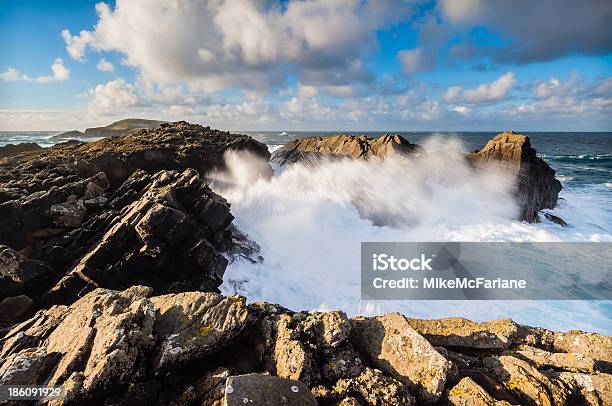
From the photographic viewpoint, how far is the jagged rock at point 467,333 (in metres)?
8.20

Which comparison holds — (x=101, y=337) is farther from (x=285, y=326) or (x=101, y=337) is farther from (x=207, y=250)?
(x=207, y=250)

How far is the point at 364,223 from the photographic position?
3067 cm

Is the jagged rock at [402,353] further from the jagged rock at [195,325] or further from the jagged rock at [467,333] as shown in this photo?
the jagged rock at [195,325]

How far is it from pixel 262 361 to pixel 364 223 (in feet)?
81.4

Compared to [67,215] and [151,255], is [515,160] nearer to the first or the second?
[151,255]

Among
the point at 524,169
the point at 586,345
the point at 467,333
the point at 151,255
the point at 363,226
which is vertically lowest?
the point at 363,226

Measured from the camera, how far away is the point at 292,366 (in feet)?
20.8

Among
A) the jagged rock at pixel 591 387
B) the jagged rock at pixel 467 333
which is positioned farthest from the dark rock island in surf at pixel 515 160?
the jagged rock at pixel 591 387

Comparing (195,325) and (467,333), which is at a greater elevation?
(195,325)

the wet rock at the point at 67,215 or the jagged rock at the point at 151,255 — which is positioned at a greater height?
the wet rock at the point at 67,215

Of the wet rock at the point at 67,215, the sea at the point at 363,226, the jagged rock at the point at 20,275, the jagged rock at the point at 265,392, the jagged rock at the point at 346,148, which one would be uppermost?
the jagged rock at the point at 346,148

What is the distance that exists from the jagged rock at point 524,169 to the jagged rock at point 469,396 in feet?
107

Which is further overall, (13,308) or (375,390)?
(13,308)

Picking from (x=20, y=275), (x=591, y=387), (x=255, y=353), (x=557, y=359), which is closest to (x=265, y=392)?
(x=255, y=353)
